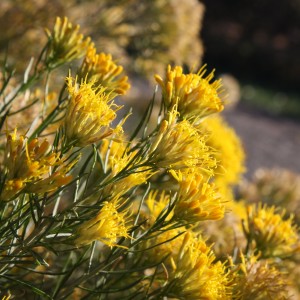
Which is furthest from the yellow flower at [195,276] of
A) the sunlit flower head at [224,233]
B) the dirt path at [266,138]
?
the dirt path at [266,138]

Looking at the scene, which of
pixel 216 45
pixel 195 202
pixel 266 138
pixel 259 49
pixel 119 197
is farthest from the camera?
pixel 259 49

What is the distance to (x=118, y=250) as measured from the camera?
1197mm

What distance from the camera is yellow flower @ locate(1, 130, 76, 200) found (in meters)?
0.99

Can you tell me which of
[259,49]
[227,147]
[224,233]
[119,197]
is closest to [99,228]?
[119,197]

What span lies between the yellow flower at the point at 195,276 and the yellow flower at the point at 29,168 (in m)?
0.31

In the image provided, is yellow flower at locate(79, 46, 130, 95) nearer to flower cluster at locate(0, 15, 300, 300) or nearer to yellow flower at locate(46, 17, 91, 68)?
flower cluster at locate(0, 15, 300, 300)

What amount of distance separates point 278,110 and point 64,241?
39.4 feet

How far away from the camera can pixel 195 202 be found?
3.68 ft

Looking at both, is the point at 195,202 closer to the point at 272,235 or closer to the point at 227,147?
the point at 272,235

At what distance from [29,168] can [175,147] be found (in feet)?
0.77

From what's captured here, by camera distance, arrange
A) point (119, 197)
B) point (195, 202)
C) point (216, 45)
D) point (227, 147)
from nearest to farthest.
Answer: point (195, 202) < point (119, 197) < point (227, 147) < point (216, 45)

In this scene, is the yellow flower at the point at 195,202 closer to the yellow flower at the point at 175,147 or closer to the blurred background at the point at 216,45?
the yellow flower at the point at 175,147

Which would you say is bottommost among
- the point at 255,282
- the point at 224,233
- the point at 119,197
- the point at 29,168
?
the point at 224,233

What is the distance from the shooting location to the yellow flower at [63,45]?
146cm
